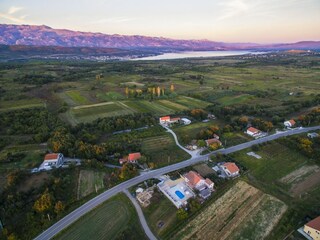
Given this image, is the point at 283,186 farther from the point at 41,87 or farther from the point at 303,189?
the point at 41,87

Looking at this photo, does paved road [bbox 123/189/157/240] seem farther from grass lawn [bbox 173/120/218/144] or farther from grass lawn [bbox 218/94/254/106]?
grass lawn [bbox 218/94/254/106]

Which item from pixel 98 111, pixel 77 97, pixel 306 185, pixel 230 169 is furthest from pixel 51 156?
pixel 77 97

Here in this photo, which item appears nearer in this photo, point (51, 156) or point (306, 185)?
point (306, 185)

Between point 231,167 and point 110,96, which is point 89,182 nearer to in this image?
point 231,167

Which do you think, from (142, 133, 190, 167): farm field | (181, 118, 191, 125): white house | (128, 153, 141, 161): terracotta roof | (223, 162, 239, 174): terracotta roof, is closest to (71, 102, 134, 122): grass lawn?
(181, 118, 191, 125): white house

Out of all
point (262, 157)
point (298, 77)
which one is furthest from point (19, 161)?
point (298, 77)

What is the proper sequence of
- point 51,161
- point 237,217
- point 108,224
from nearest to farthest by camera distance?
point 108,224, point 237,217, point 51,161
